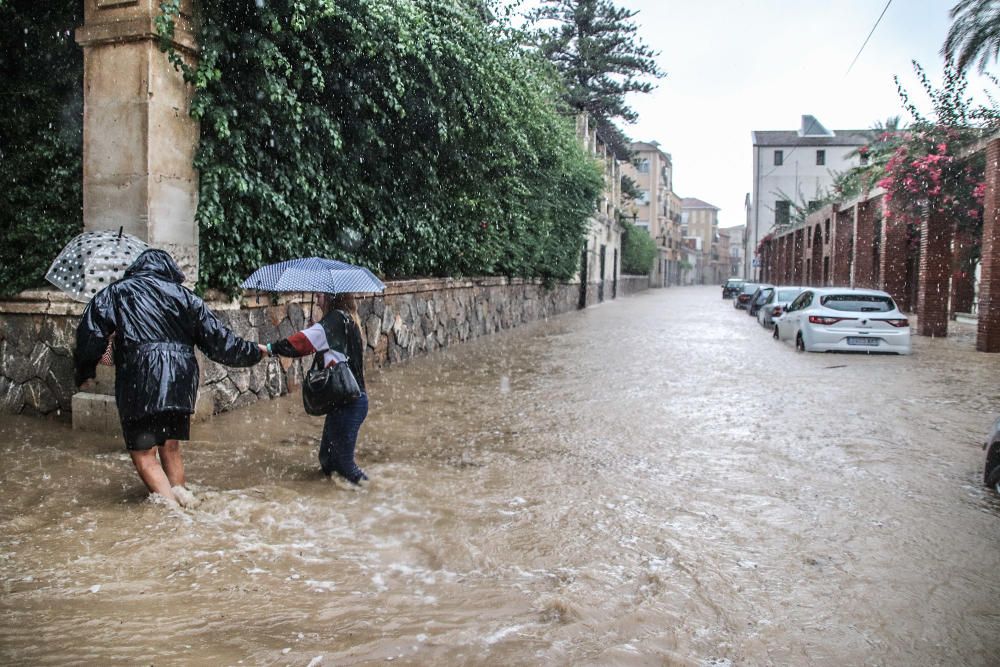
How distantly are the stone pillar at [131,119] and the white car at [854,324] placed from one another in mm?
12879

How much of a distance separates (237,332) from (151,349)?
3661 millimetres

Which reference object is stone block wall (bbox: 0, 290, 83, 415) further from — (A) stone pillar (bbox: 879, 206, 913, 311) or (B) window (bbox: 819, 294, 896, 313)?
(A) stone pillar (bbox: 879, 206, 913, 311)

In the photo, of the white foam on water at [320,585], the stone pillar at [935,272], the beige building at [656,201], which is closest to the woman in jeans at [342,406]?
the white foam on water at [320,585]

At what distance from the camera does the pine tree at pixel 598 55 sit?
42250 millimetres

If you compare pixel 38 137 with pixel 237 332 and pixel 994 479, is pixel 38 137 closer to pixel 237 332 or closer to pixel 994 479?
pixel 237 332

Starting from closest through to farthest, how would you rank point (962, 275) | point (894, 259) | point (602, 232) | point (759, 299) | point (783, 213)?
point (894, 259) → point (962, 275) → point (759, 299) → point (602, 232) → point (783, 213)

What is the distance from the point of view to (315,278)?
577cm

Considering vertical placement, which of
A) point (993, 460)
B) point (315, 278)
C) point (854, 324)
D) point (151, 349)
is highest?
point (315, 278)

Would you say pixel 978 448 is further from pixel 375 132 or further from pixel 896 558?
pixel 375 132

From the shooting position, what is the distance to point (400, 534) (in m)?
4.85

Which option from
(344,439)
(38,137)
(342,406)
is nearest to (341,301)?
(342,406)

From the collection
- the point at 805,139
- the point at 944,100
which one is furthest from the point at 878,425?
the point at 805,139

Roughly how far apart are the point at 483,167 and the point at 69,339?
746 cm

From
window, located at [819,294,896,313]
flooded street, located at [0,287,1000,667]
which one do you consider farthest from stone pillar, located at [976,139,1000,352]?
flooded street, located at [0,287,1000,667]
